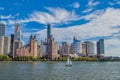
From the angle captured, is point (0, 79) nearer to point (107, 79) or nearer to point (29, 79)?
point (29, 79)

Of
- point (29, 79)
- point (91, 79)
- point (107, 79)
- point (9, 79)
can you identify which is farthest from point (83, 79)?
point (9, 79)

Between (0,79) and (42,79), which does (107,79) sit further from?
(0,79)

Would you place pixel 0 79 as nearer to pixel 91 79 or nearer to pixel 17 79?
pixel 17 79

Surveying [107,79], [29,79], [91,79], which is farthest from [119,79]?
[29,79]

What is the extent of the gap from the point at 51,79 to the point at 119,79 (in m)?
22.2

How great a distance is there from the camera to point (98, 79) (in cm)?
8694

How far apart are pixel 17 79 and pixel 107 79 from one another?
1137 inches

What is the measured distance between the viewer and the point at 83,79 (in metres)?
86.0

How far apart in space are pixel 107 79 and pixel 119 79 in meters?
3.93

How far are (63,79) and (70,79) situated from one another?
2284mm

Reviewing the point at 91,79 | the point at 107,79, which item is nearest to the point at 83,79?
the point at 91,79

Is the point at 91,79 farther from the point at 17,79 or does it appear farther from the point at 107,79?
the point at 17,79

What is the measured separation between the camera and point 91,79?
8612 cm

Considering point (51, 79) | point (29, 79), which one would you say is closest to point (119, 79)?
point (51, 79)
